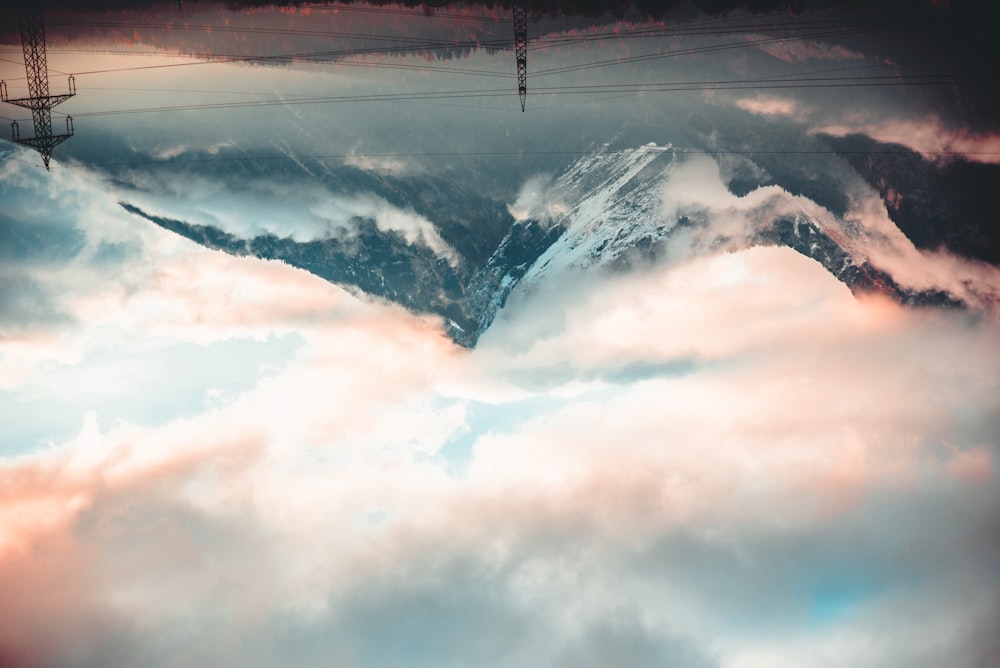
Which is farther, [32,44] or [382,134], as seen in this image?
[382,134]

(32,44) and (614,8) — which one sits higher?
(614,8)

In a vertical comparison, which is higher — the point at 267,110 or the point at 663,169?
the point at 267,110

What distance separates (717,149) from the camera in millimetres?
138000

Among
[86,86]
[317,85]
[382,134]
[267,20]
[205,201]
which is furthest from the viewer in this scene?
[205,201]

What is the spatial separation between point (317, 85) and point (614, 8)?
9192 centimetres

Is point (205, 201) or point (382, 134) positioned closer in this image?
point (382, 134)

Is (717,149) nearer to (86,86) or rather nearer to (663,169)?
(663,169)

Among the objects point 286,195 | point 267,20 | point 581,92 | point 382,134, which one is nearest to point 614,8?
point 267,20

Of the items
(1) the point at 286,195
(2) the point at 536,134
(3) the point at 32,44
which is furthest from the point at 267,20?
(1) the point at 286,195

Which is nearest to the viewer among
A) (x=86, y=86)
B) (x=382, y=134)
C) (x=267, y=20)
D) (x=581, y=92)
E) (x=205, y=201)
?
(x=267, y=20)

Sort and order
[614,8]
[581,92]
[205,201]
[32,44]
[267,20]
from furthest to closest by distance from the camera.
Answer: [205,201] < [581,92] < [267,20] < [614,8] < [32,44]

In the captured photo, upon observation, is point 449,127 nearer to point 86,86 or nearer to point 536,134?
point 536,134

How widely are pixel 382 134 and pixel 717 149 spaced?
68.2m

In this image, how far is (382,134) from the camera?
542 feet
